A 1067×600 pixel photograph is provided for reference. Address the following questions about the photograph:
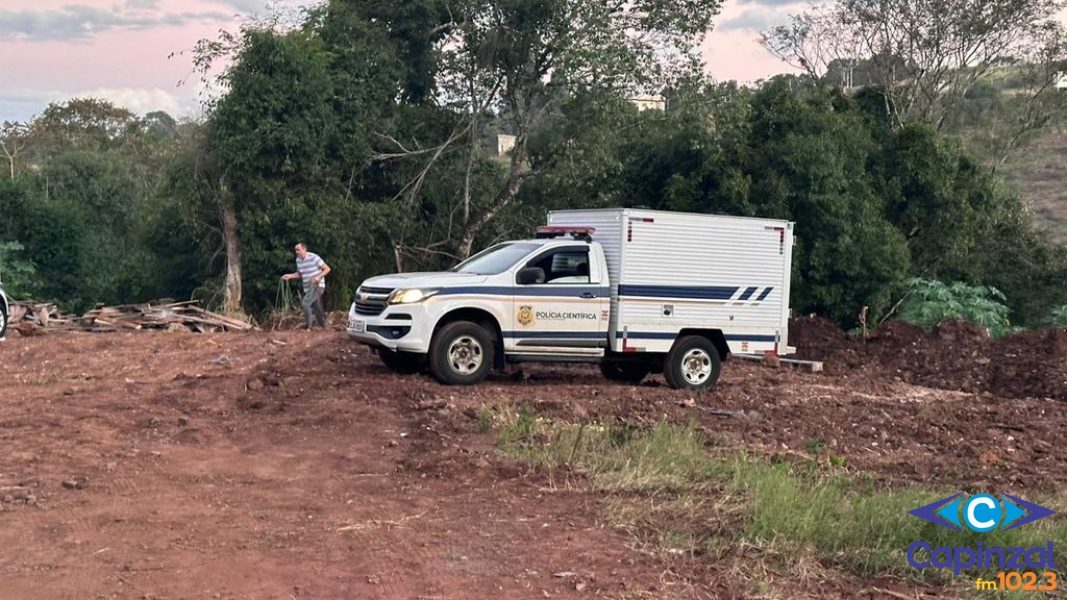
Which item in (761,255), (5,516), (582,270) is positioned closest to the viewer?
(5,516)

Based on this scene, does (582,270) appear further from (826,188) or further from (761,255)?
(826,188)

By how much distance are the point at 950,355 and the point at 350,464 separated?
13.9 meters

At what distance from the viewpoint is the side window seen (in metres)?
13.5

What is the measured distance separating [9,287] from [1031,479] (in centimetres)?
2705

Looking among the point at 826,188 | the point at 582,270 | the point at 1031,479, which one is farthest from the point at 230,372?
the point at 826,188

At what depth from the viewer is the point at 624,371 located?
15336 mm

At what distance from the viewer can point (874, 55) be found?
112 ft

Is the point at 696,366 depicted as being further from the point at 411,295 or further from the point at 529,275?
the point at 411,295

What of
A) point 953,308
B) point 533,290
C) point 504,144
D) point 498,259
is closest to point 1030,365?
point 953,308

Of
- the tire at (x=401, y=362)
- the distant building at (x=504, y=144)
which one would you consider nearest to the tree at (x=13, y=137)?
the distant building at (x=504, y=144)

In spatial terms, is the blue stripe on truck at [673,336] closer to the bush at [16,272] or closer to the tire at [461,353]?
the tire at [461,353]

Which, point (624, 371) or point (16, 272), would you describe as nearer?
point (624, 371)

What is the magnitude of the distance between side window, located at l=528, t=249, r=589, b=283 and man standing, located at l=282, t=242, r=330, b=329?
6.51 metres

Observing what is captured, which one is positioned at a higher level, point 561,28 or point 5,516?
point 561,28
